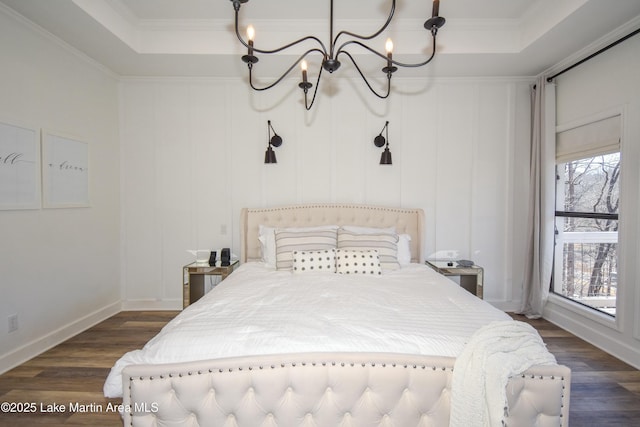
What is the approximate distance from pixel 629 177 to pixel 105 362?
4.58 meters

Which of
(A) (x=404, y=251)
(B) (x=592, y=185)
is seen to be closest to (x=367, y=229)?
(A) (x=404, y=251)

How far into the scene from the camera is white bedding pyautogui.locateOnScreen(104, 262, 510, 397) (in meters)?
1.43

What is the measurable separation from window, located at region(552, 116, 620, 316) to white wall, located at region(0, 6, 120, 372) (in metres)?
4.99

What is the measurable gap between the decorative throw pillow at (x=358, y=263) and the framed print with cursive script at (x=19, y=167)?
264 cm

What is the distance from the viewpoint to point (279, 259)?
2875 mm

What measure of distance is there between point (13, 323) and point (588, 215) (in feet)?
17.0

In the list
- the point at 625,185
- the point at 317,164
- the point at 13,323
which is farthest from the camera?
the point at 317,164

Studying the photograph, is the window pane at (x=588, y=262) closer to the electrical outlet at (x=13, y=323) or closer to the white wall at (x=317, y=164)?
the white wall at (x=317, y=164)

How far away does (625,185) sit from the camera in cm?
251

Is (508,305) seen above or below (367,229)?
below

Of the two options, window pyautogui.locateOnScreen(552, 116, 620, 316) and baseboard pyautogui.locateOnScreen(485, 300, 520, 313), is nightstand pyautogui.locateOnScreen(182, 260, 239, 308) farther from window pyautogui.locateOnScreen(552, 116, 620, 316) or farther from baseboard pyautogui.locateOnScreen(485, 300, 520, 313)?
window pyautogui.locateOnScreen(552, 116, 620, 316)

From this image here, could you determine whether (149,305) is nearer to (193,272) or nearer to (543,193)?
(193,272)

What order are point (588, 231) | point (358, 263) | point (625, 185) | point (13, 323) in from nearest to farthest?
point (13, 323) < point (625, 185) < point (358, 263) < point (588, 231)

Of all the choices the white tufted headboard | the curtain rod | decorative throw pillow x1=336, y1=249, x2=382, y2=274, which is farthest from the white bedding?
the curtain rod
